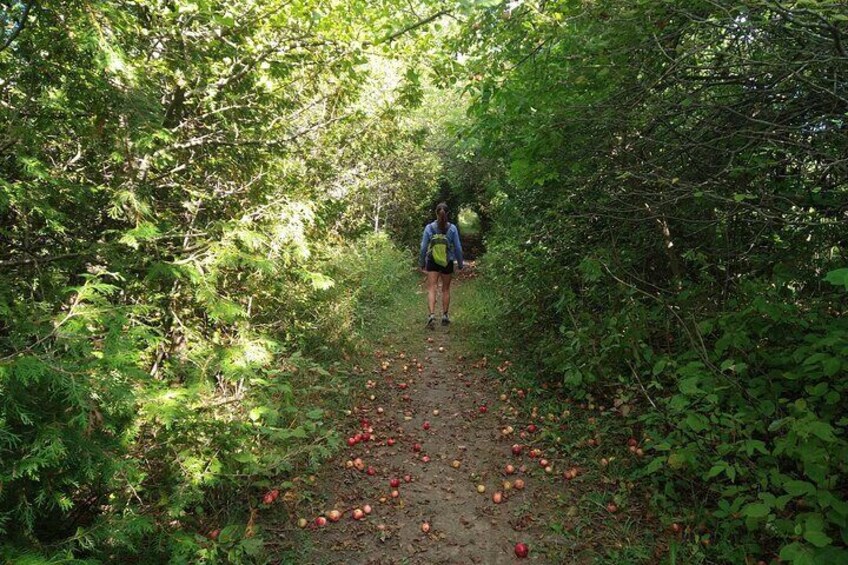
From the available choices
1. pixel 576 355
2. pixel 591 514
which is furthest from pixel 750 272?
pixel 591 514

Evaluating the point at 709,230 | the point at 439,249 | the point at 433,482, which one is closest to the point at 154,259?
the point at 433,482

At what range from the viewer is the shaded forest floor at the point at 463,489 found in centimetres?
308

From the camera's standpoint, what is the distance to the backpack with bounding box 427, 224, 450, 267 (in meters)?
7.92

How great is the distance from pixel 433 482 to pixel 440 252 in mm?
4665

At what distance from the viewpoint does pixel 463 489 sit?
12.4 feet

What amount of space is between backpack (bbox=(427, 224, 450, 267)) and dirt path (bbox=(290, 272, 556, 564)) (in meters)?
2.52

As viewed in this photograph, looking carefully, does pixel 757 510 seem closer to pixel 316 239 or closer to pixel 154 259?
pixel 154 259

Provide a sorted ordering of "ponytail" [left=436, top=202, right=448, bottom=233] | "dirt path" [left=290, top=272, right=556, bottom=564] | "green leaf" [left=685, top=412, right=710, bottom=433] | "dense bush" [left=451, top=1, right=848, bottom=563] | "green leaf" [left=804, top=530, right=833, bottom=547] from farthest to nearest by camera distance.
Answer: "ponytail" [left=436, top=202, right=448, bottom=233] → "dirt path" [left=290, top=272, right=556, bottom=564] → "green leaf" [left=685, top=412, right=710, bottom=433] → "dense bush" [left=451, top=1, right=848, bottom=563] → "green leaf" [left=804, top=530, right=833, bottom=547]

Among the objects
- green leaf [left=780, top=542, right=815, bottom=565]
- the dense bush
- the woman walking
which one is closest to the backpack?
the woman walking

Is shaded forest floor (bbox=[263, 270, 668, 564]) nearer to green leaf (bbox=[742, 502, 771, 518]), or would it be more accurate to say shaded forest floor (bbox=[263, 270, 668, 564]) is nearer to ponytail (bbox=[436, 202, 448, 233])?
green leaf (bbox=[742, 502, 771, 518])

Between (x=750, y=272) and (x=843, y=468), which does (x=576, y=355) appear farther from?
(x=843, y=468)

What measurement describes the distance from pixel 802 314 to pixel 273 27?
16.1 feet

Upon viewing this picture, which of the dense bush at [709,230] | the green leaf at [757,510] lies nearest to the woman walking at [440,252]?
the dense bush at [709,230]

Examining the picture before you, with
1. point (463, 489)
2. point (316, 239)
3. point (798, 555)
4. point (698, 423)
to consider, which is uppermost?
point (316, 239)
